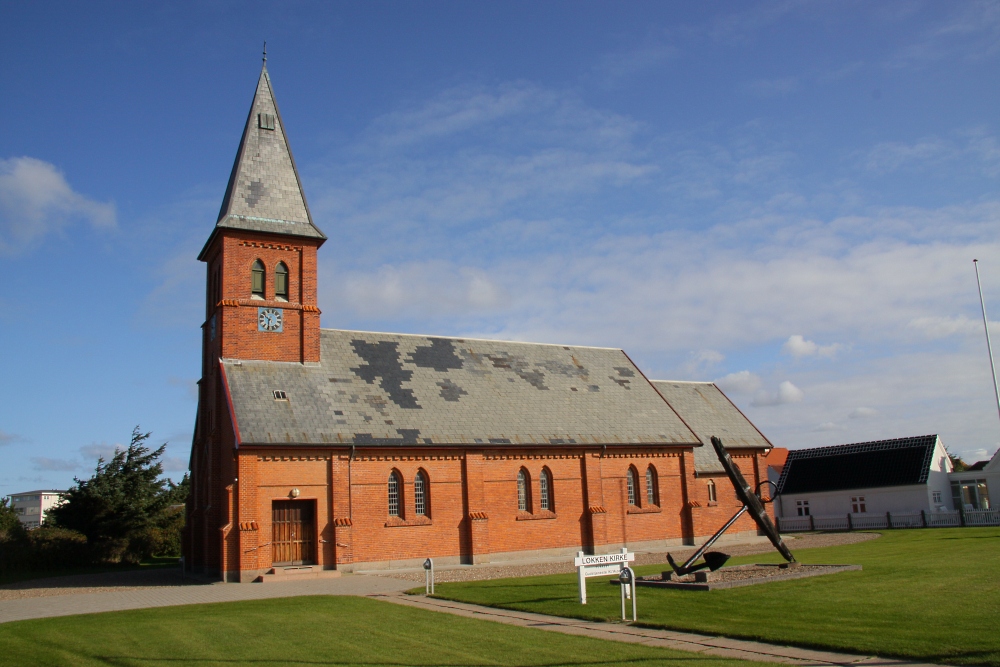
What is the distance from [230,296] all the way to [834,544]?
1117 inches

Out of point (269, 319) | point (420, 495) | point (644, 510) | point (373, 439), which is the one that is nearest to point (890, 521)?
point (644, 510)

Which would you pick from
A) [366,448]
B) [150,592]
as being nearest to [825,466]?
[366,448]

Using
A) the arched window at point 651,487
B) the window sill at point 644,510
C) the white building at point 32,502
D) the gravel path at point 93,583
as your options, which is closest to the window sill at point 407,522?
the gravel path at point 93,583

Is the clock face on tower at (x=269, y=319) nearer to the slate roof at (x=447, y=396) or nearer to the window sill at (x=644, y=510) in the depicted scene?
the slate roof at (x=447, y=396)

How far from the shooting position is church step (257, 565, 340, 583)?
27984mm

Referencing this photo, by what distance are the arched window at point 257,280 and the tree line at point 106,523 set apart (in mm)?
13042

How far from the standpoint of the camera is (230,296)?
32.8 m

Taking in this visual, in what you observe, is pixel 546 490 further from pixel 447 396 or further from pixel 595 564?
pixel 595 564

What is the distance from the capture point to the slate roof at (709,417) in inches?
1737

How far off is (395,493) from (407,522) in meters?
1.27

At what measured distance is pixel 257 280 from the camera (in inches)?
1330

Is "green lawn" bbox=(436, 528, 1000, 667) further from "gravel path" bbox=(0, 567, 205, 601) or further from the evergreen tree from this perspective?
the evergreen tree

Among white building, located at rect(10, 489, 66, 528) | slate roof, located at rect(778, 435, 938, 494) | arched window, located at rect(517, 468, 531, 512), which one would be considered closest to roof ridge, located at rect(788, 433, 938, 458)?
slate roof, located at rect(778, 435, 938, 494)

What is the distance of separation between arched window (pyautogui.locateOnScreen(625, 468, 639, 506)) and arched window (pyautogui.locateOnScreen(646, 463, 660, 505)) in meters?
0.66
